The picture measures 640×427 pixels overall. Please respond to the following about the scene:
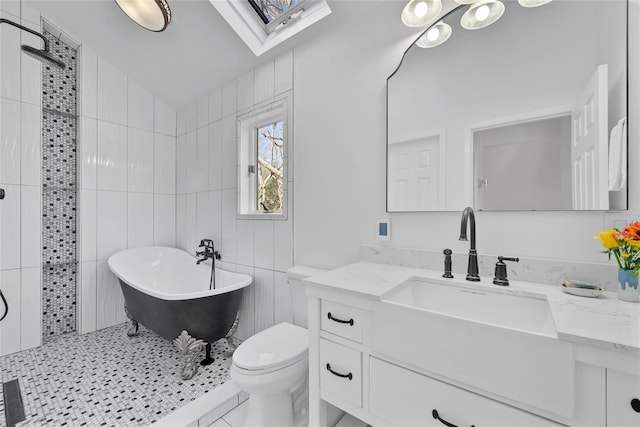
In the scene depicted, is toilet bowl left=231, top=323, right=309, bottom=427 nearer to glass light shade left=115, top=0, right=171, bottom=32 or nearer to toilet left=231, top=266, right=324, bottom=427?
toilet left=231, top=266, right=324, bottom=427

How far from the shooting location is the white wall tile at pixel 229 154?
2436 mm

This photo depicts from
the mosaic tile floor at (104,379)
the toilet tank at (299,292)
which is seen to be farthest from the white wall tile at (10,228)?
the toilet tank at (299,292)

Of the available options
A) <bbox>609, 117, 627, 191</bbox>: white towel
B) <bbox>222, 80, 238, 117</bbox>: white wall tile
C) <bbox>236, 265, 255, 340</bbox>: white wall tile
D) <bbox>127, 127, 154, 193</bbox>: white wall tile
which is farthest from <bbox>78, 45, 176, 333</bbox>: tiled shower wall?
<bbox>609, 117, 627, 191</bbox>: white towel

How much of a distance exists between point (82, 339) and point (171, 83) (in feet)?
8.25

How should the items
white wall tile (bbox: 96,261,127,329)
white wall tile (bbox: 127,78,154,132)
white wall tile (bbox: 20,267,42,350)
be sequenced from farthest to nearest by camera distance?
white wall tile (bbox: 127,78,154,132), white wall tile (bbox: 96,261,127,329), white wall tile (bbox: 20,267,42,350)

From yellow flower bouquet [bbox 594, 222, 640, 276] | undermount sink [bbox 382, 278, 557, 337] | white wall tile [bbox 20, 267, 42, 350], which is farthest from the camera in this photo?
white wall tile [bbox 20, 267, 42, 350]

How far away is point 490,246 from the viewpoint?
1.24 meters

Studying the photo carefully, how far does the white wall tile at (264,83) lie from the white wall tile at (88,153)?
5.33 ft

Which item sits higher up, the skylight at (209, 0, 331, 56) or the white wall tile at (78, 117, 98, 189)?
the skylight at (209, 0, 331, 56)

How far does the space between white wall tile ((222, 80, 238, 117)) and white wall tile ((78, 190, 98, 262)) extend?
147 cm

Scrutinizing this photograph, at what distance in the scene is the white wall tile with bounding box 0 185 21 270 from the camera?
83.5 inches

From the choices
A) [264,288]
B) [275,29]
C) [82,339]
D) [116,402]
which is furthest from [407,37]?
[82,339]

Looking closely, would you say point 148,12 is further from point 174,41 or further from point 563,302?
point 563,302

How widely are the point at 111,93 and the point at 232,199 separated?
65.1 inches
